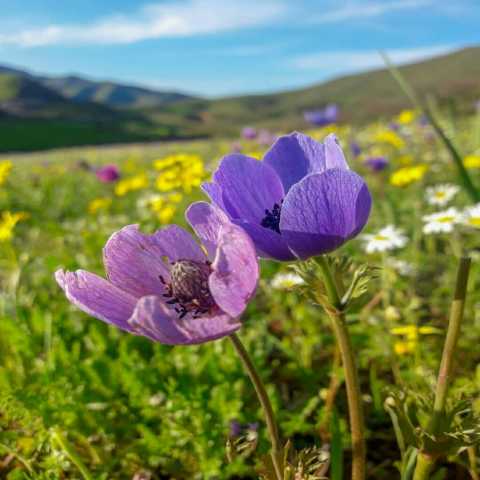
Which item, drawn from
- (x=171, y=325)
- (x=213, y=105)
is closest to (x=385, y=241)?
(x=171, y=325)

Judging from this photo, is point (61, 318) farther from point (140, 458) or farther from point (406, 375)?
point (406, 375)

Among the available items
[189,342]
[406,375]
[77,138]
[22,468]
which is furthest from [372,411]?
[77,138]

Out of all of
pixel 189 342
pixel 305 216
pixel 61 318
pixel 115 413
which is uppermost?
pixel 305 216

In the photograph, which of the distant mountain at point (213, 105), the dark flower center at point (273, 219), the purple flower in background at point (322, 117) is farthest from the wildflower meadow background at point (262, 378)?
the distant mountain at point (213, 105)

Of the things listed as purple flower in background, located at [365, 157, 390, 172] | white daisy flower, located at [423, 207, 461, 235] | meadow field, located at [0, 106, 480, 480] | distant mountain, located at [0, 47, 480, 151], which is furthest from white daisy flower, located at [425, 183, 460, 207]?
distant mountain, located at [0, 47, 480, 151]

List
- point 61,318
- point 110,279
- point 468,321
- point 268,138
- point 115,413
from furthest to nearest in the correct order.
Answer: point 268,138 < point 468,321 < point 61,318 < point 115,413 < point 110,279

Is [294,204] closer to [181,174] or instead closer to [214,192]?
[214,192]

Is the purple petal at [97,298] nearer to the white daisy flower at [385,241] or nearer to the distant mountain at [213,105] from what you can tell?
the white daisy flower at [385,241]

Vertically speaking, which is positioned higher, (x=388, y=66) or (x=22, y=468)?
(x=388, y=66)
